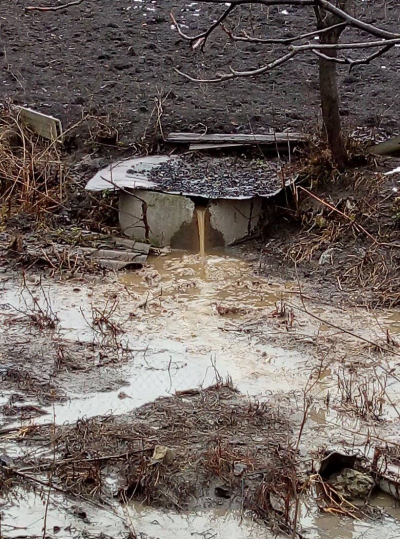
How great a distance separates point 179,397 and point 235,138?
170 inches

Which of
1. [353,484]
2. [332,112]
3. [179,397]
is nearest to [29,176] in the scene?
[332,112]

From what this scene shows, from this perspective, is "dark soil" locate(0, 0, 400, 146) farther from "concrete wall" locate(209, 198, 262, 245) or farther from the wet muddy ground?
the wet muddy ground

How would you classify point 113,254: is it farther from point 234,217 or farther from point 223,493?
point 223,493

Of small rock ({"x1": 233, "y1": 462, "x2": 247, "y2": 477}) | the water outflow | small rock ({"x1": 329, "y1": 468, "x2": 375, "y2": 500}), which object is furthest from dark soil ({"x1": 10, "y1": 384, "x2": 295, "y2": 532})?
the water outflow

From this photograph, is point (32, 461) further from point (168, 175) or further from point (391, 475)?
point (168, 175)

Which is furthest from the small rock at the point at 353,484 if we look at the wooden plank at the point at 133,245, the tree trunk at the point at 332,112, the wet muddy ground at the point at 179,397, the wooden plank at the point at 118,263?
the tree trunk at the point at 332,112

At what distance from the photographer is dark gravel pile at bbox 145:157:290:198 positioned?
795 centimetres

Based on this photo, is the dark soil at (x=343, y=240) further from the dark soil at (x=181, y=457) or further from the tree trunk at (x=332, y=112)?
the dark soil at (x=181, y=457)

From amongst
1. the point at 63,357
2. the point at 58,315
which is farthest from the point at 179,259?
the point at 63,357

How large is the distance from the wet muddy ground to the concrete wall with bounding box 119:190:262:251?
0.27 m

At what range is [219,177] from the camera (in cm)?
834

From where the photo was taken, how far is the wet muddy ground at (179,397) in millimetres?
4094

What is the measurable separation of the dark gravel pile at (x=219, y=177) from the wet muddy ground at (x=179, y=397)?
2.25 ft

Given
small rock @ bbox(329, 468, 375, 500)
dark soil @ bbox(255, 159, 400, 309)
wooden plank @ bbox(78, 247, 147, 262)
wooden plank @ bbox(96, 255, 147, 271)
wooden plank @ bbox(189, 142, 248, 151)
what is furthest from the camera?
wooden plank @ bbox(189, 142, 248, 151)
